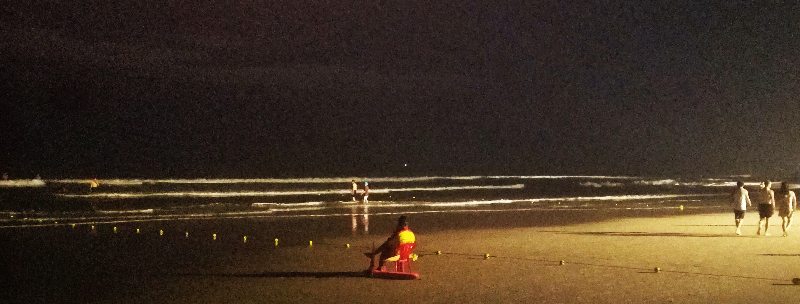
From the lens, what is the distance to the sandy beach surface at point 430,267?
28.2 ft

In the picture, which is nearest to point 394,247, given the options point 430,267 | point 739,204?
point 430,267

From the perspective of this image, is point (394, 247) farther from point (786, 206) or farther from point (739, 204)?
point (786, 206)

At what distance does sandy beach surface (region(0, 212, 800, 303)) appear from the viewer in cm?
859

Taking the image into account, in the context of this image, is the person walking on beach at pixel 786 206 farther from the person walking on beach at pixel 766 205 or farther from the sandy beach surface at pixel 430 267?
the sandy beach surface at pixel 430 267

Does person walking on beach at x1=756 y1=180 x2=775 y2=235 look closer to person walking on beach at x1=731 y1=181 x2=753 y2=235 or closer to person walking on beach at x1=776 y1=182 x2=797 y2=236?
person walking on beach at x1=776 y1=182 x2=797 y2=236

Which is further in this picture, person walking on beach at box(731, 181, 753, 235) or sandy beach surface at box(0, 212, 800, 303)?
person walking on beach at box(731, 181, 753, 235)

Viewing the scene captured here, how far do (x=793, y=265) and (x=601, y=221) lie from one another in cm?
986

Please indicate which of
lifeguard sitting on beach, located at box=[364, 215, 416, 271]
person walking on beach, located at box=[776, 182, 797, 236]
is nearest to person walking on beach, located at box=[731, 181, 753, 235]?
person walking on beach, located at box=[776, 182, 797, 236]

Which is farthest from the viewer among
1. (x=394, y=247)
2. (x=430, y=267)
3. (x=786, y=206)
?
(x=786, y=206)

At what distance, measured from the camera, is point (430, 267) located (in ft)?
36.7

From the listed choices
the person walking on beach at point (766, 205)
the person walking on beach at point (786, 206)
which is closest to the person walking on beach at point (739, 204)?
the person walking on beach at point (766, 205)

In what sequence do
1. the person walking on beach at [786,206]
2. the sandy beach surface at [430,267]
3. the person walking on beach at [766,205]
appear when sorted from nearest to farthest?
1. the sandy beach surface at [430,267]
2. the person walking on beach at [766,205]
3. the person walking on beach at [786,206]

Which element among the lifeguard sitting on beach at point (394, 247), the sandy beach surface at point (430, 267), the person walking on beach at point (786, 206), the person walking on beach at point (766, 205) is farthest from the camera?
the person walking on beach at point (786, 206)

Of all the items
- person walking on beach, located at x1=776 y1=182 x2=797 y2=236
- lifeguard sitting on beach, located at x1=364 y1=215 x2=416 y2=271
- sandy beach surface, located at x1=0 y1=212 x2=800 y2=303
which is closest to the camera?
sandy beach surface, located at x1=0 y1=212 x2=800 y2=303
